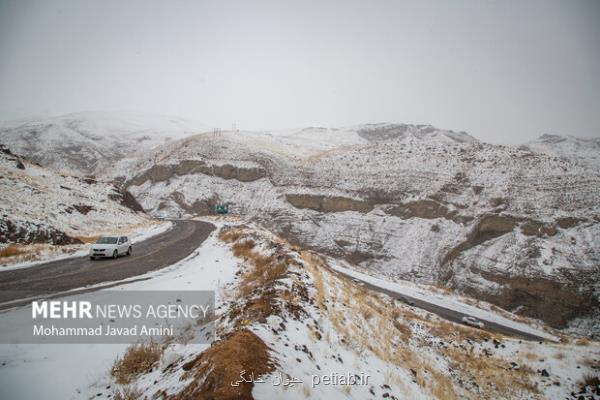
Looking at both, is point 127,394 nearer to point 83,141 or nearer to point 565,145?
point 83,141

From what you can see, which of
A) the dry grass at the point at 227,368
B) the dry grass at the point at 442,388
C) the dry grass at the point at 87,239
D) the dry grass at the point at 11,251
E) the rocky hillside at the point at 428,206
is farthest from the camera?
the rocky hillside at the point at 428,206

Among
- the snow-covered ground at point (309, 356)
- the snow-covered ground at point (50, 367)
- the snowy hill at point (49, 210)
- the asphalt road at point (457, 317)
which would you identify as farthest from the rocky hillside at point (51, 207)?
the asphalt road at point (457, 317)

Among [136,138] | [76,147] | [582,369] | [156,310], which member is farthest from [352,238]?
[136,138]

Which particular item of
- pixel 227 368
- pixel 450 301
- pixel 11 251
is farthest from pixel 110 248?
pixel 450 301

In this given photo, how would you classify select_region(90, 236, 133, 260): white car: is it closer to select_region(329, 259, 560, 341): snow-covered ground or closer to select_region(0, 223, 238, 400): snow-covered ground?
select_region(0, 223, 238, 400): snow-covered ground

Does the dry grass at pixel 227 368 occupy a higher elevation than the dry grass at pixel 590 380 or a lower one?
higher

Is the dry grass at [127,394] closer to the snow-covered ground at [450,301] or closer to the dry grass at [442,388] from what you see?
the dry grass at [442,388]
